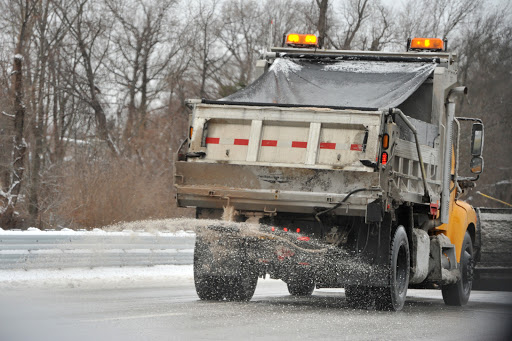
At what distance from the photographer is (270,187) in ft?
31.8

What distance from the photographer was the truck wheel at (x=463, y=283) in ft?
40.7

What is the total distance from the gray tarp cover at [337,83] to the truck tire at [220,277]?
6.03 feet

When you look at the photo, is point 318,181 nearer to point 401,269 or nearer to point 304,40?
point 401,269

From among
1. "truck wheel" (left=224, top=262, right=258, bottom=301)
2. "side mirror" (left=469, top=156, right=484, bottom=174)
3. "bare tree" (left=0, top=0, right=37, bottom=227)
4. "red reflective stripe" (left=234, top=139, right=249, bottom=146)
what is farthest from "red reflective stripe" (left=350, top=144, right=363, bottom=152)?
"bare tree" (left=0, top=0, right=37, bottom=227)

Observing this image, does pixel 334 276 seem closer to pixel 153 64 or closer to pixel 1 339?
pixel 1 339

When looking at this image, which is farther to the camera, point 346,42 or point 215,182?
point 346,42

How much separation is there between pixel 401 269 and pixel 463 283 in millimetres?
2371

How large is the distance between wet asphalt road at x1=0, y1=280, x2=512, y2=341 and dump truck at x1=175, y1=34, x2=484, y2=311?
19.0 inches

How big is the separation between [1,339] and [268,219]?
3726mm

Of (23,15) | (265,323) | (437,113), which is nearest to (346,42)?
(23,15)

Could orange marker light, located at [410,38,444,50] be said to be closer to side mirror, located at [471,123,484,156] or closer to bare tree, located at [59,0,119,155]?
side mirror, located at [471,123,484,156]

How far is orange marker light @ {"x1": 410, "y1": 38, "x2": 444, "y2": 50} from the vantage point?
39.7ft

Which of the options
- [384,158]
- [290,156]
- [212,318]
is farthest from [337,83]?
[212,318]

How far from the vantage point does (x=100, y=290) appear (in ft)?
39.6
